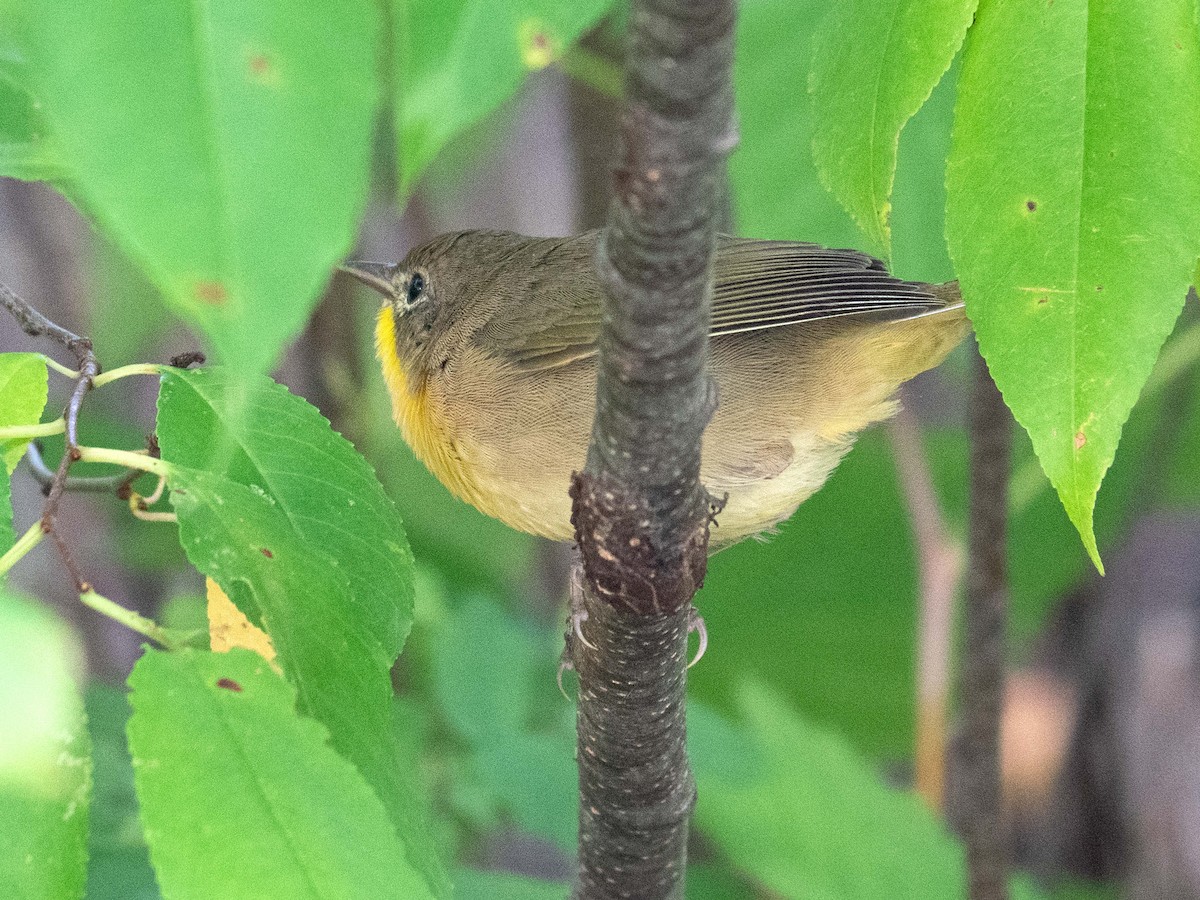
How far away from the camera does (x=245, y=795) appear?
3.82 ft

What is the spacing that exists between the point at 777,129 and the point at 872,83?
154cm

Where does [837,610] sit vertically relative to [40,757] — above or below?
below

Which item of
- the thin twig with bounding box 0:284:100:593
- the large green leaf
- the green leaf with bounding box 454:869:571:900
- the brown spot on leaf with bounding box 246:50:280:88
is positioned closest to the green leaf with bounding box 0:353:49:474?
the thin twig with bounding box 0:284:100:593

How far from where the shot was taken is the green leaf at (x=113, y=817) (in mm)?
2309

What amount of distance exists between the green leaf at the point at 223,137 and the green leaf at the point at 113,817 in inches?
55.7

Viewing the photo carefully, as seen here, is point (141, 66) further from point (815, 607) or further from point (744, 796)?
point (815, 607)

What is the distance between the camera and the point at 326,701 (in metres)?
1.37

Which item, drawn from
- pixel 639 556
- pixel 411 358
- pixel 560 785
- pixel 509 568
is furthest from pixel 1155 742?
pixel 639 556

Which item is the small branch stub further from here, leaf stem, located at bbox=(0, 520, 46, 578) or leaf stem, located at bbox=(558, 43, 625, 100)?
leaf stem, located at bbox=(558, 43, 625, 100)

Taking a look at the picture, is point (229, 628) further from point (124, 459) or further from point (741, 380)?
point (741, 380)

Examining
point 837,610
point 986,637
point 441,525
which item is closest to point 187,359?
point 986,637

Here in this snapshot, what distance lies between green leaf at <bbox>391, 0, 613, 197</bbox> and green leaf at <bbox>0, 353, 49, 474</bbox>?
22.6 inches

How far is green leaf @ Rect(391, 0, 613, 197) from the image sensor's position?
1.06 m

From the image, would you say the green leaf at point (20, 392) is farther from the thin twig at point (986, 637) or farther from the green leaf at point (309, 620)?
the thin twig at point (986, 637)
